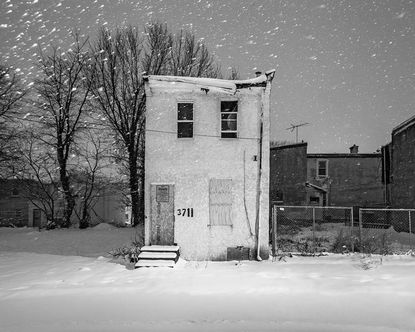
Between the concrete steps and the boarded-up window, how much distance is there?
195cm

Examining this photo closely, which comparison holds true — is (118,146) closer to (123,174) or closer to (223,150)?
(123,174)

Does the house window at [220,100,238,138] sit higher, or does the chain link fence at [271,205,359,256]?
the house window at [220,100,238,138]

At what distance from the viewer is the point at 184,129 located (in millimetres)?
14359

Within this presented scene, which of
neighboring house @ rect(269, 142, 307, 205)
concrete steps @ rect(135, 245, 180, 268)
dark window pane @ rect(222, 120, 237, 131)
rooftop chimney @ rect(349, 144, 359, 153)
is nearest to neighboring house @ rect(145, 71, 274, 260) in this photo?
dark window pane @ rect(222, 120, 237, 131)

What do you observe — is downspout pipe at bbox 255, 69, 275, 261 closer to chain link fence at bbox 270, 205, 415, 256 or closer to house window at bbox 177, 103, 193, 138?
chain link fence at bbox 270, 205, 415, 256

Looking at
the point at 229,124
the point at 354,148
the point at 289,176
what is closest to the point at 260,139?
the point at 229,124

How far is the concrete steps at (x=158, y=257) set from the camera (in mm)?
12664

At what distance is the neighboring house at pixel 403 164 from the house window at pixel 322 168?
10.9 meters

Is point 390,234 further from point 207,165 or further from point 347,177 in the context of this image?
point 347,177

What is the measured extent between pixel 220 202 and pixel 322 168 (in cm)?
2505

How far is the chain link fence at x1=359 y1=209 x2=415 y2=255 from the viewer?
15047 millimetres

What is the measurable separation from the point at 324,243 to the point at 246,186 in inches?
259

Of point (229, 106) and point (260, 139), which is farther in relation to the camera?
point (229, 106)

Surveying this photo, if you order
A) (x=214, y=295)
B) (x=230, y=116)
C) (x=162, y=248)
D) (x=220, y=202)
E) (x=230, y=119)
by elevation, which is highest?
(x=230, y=116)
